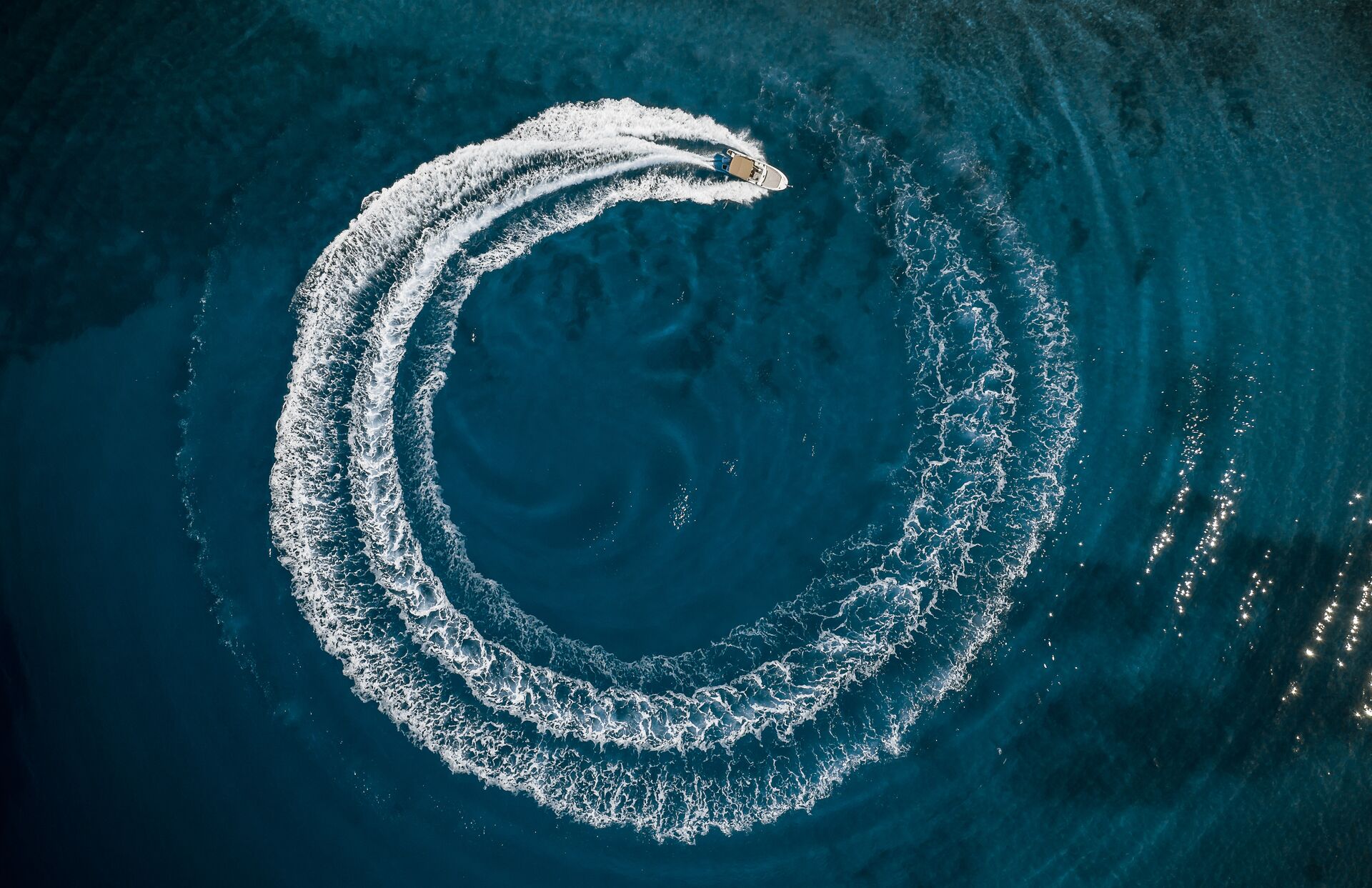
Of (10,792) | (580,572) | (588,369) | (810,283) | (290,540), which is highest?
(810,283)

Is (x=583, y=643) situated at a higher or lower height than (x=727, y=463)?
lower

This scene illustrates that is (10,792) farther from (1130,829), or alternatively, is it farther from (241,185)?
(1130,829)

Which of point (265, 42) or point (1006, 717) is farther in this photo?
point (265, 42)

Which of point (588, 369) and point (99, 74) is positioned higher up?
point (99, 74)

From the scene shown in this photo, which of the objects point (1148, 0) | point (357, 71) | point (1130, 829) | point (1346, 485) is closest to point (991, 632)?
point (1130, 829)
